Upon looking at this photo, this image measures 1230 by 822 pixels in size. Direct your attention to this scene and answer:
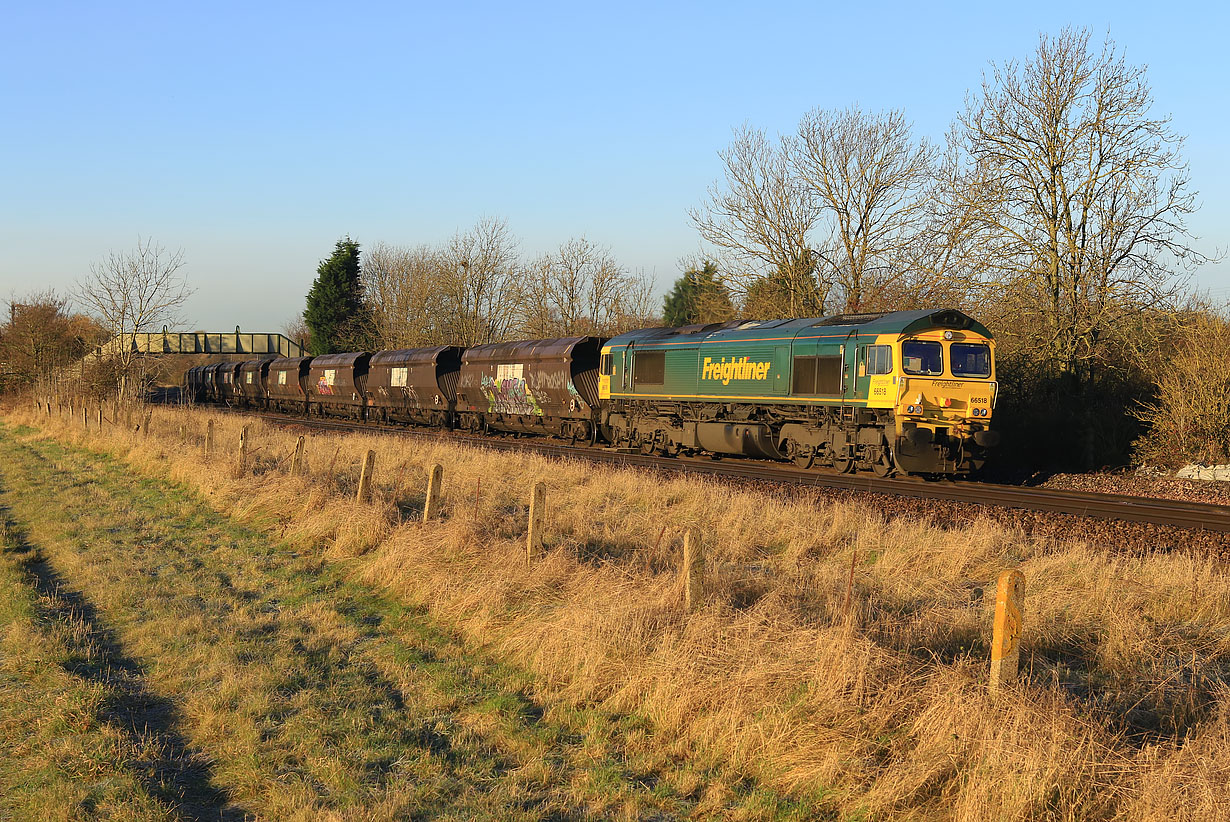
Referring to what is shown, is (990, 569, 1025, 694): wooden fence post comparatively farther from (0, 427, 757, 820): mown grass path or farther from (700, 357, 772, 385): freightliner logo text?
(700, 357, 772, 385): freightliner logo text

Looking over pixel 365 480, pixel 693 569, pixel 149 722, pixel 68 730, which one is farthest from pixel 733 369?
pixel 68 730

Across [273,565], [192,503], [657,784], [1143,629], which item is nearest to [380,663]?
[657,784]

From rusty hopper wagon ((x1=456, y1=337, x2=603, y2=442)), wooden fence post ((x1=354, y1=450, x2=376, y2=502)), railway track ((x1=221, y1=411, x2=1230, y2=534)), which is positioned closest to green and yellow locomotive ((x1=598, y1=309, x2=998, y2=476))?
railway track ((x1=221, y1=411, x2=1230, y2=534))

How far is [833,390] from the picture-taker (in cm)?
1867

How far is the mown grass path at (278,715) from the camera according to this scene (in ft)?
17.3

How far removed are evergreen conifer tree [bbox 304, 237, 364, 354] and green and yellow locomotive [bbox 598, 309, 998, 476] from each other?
51882 millimetres

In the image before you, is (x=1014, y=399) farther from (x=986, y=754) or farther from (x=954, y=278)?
(x=986, y=754)

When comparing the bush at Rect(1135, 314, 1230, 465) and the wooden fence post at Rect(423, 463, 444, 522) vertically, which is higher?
the bush at Rect(1135, 314, 1230, 465)

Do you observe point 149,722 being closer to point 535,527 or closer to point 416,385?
point 535,527

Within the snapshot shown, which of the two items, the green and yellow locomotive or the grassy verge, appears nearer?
the grassy verge

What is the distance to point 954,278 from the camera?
25.2 meters

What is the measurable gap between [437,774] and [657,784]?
1.38 metres

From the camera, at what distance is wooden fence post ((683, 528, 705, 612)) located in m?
7.48

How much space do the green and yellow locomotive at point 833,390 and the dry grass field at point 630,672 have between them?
5.28 meters
